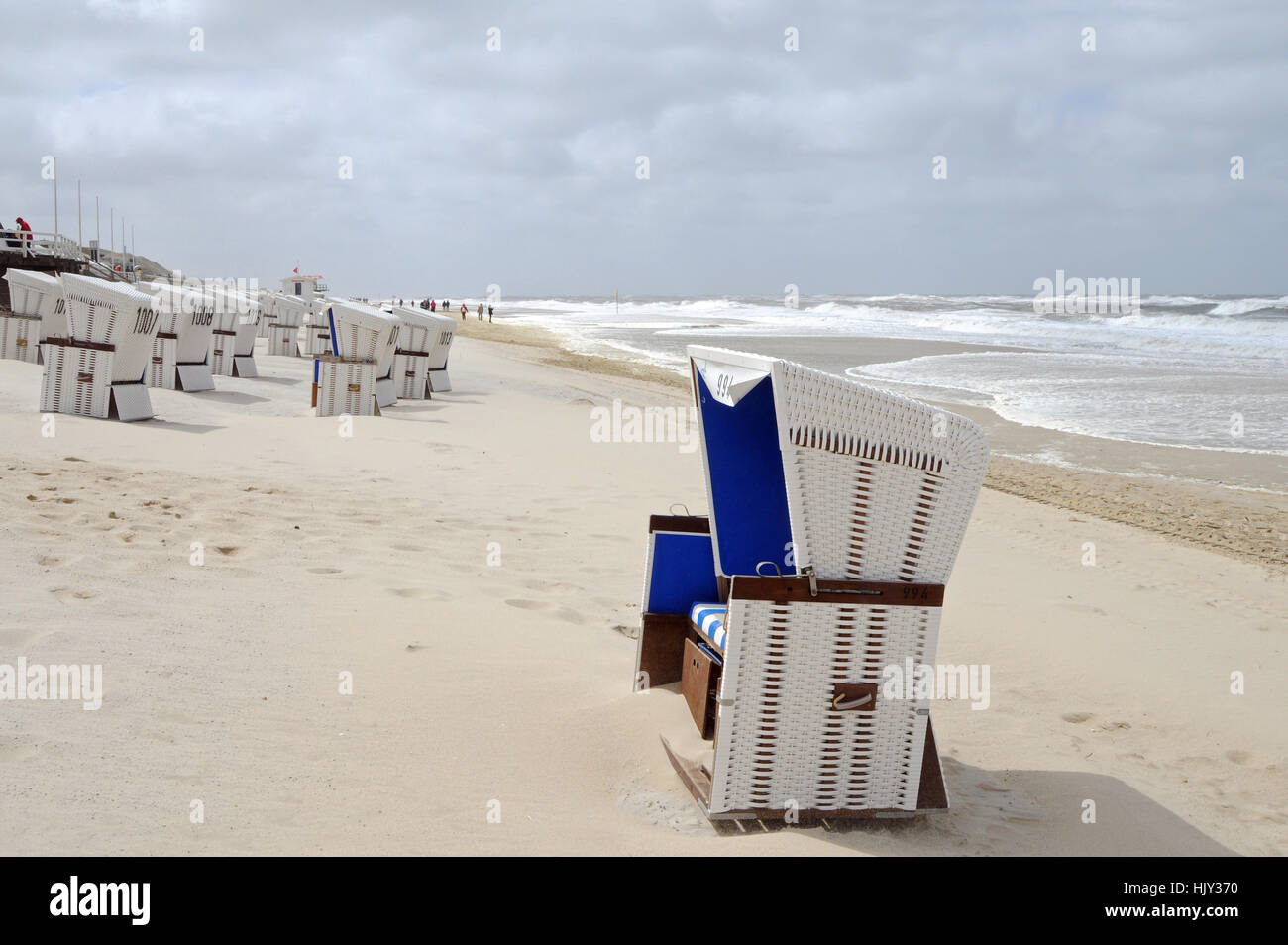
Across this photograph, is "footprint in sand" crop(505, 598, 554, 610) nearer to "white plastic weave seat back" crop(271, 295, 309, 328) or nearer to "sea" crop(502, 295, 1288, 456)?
"sea" crop(502, 295, 1288, 456)

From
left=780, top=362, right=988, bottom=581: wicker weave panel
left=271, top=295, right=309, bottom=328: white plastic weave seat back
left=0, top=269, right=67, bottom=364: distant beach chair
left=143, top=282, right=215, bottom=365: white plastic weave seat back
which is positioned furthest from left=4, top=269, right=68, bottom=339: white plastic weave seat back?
left=780, top=362, right=988, bottom=581: wicker weave panel

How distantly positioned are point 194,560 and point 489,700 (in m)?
2.54

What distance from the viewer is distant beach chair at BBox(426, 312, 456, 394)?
18328 millimetres

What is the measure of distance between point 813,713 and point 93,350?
11158 mm

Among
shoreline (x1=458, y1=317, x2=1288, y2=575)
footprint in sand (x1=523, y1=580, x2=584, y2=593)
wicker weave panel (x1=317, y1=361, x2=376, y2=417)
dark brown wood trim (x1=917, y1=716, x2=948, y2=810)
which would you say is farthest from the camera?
wicker weave panel (x1=317, y1=361, x2=376, y2=417)

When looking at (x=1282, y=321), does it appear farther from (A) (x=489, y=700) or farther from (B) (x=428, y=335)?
(A) (x=489, y=700)

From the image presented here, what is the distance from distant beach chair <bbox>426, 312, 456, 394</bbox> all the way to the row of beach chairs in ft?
0.08

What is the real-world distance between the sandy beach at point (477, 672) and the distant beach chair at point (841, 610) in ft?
0.59

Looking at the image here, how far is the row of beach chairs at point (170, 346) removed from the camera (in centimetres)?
1199

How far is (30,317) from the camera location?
18406 millimetres

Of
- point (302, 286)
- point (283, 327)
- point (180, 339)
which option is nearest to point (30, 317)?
point (180, 339)

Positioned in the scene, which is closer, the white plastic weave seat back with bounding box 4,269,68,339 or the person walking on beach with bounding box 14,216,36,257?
the white plastic weave seat back with bounding box 4,269,68,339

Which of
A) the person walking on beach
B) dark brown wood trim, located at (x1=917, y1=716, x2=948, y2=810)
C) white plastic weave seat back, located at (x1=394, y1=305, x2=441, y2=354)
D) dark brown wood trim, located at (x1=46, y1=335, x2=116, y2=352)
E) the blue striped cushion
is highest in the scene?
the person walking on beach

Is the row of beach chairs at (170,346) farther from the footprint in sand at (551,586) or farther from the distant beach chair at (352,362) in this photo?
the footprint in sand at (551,586)
